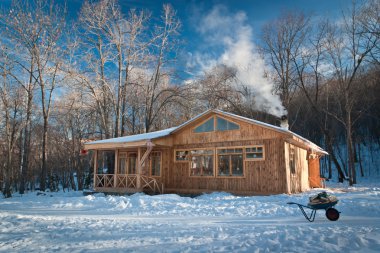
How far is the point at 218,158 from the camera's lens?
45.6 feet

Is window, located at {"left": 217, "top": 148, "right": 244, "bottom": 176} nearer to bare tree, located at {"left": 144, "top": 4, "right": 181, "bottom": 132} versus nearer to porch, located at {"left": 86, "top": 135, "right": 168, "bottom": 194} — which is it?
porch, located at {"left": 86, "top": 135, "right": 168, "bottom": 194}

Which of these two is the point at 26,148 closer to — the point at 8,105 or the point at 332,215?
the point at 8,105

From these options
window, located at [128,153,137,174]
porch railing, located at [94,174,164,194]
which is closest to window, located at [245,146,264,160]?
porch railing, located at [94,174,164,194]

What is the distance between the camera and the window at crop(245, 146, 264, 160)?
12721mm

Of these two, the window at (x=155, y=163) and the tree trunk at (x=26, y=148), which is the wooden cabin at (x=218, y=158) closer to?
the window at (x=155, y=163)

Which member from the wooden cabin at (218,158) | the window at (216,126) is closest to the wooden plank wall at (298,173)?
the wooden cabin at (218,158)

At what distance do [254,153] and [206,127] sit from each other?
9.12ft

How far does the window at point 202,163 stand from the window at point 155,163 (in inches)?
84.2

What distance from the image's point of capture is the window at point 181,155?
14.9 m

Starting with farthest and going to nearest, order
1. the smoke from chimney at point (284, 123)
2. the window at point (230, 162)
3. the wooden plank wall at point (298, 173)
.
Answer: the smoke from chimney at point (284, 123)
the window at point (230, 162)
the wooden plank wall at point (298, 173)

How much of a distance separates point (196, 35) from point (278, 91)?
921 cm

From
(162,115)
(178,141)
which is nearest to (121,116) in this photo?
(162,115)

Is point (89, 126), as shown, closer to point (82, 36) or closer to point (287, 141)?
point (82, 36)

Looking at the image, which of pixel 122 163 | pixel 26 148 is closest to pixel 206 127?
pixel 122 163
